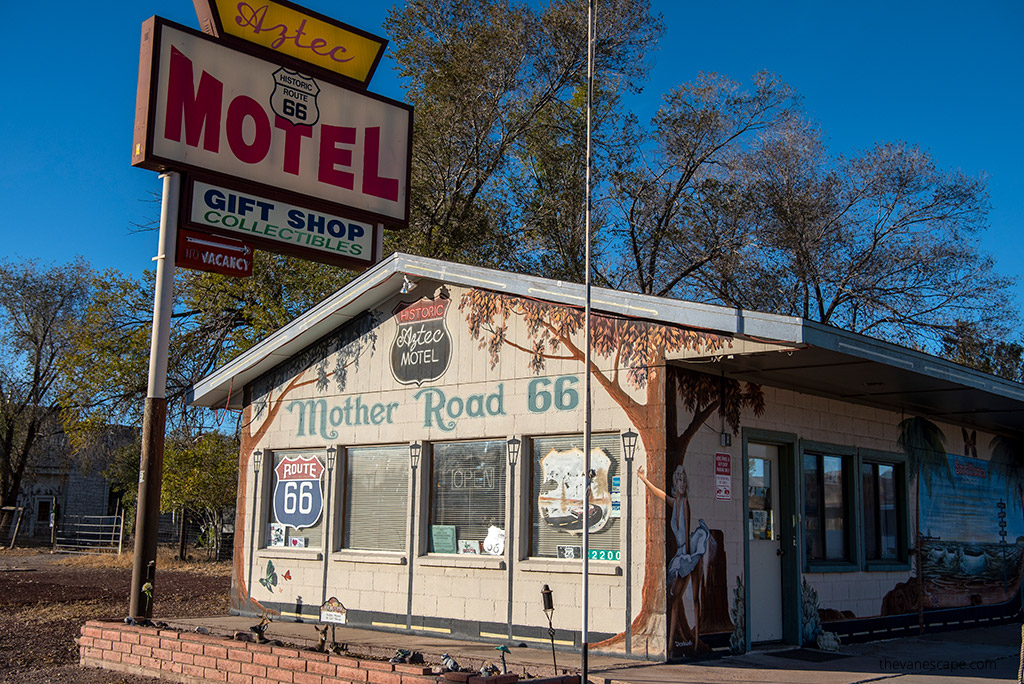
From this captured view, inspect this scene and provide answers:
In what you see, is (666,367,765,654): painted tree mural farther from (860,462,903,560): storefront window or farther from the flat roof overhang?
(860,462,903,560): storefront window

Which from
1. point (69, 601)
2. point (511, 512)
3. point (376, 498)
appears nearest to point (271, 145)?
point (376, 498)

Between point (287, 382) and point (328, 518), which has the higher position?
point (287, 382)

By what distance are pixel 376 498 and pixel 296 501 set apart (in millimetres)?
1651

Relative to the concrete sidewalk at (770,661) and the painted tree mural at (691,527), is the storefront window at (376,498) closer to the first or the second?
the concrete sidewalk at (770,661)

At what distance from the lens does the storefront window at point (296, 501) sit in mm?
13609

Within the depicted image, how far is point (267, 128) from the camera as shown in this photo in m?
12.7

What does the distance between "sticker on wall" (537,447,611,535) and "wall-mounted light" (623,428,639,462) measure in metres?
0.28

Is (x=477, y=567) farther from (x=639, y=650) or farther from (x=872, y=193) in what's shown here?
(x=872, y=193)

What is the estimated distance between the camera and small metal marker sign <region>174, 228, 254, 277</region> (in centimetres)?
Answer: 1144

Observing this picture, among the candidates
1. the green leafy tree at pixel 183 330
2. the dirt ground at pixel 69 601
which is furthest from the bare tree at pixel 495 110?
the dirt ground at pixel 69 601

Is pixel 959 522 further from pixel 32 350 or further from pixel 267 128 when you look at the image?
pixel 32 350

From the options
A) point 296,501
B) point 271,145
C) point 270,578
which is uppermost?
point 271,145

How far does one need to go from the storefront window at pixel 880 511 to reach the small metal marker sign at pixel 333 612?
274 inches

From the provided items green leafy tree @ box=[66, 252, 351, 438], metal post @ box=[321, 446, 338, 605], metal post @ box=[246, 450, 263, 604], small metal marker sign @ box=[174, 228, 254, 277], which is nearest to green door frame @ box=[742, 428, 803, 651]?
metal post @ box=[321, 446, 338, 605]
